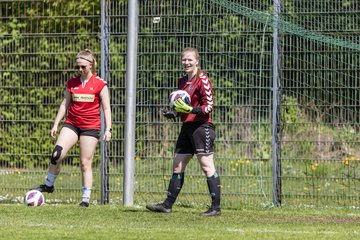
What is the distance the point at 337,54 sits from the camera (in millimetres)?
11875

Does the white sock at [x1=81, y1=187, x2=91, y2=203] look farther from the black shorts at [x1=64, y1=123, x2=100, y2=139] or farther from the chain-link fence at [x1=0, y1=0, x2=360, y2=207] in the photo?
the chain-link fence at [x1=0, y1=0, x2=360, y2=207]

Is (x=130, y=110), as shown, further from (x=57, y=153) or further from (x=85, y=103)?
(x=57, y=153)

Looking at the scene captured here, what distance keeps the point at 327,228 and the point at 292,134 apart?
9.76 ft

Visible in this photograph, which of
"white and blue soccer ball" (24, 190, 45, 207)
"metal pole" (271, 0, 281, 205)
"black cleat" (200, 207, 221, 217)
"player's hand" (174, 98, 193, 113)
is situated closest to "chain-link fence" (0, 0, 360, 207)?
"metal pole" (271, 0, 281, 205)

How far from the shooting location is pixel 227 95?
12.3 meters

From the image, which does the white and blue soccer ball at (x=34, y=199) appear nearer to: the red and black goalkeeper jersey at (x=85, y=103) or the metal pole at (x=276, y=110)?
the red and black goalkeeper jersey at (x=85, y=103)

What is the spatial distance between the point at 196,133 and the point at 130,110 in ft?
6.24

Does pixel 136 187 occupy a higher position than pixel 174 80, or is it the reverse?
pixel 174 80

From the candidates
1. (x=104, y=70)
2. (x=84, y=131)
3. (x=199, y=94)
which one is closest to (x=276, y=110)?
(x=199, y=94)

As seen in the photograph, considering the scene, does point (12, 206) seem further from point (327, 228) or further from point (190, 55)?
point (327, 228)

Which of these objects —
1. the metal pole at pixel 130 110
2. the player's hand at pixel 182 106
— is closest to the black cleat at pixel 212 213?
the player's hand at pixel 182 106

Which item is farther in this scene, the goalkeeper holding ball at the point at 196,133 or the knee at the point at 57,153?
the knee at the point at 57,153

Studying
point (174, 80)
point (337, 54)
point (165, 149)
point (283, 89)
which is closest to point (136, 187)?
point (165, 149)

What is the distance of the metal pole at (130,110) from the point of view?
12.0m
